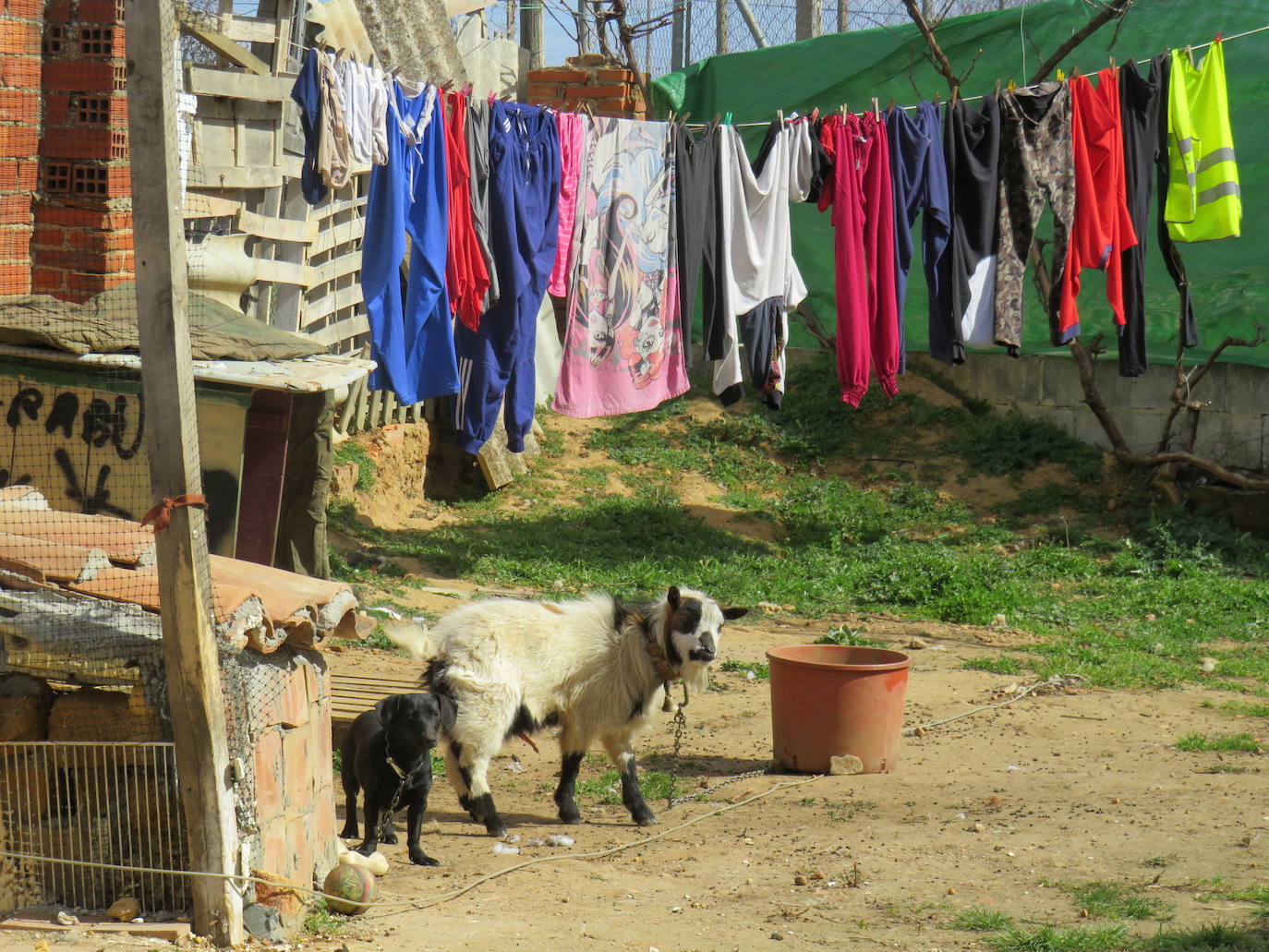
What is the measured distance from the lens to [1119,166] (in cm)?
758

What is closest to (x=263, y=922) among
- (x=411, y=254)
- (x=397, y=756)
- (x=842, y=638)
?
(x=397, y=756)

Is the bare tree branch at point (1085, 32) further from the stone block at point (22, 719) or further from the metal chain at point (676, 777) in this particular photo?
the stone block at point (22, 719)

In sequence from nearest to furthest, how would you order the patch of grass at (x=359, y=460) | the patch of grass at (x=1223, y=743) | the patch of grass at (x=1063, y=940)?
the patch of grass at (x=1063, y=940) → the patch of grass at (x=1223, y=743) → the patch of grass at (x=359, y=460)

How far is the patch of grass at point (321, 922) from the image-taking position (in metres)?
3.85

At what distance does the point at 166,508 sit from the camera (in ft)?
11.5

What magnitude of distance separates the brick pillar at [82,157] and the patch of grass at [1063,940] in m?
4.51

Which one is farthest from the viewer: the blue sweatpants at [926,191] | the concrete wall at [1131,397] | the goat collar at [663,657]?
the concrete wall at [1131,397]

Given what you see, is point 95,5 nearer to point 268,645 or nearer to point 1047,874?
point 268,645

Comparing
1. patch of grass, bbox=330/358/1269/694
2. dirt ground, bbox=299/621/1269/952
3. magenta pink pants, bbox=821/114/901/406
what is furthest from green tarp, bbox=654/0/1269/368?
dirt ground, bbox=299/621/1269/952

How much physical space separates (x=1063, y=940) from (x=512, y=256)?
4596mm

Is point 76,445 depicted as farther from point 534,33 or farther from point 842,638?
point 534,33

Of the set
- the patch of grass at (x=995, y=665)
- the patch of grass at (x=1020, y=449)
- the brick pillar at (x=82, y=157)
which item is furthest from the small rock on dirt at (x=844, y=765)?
the patch of grass at (x=1020, y=449)

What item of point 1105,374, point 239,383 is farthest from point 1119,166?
point 239,383

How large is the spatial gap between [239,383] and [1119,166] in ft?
17.3
